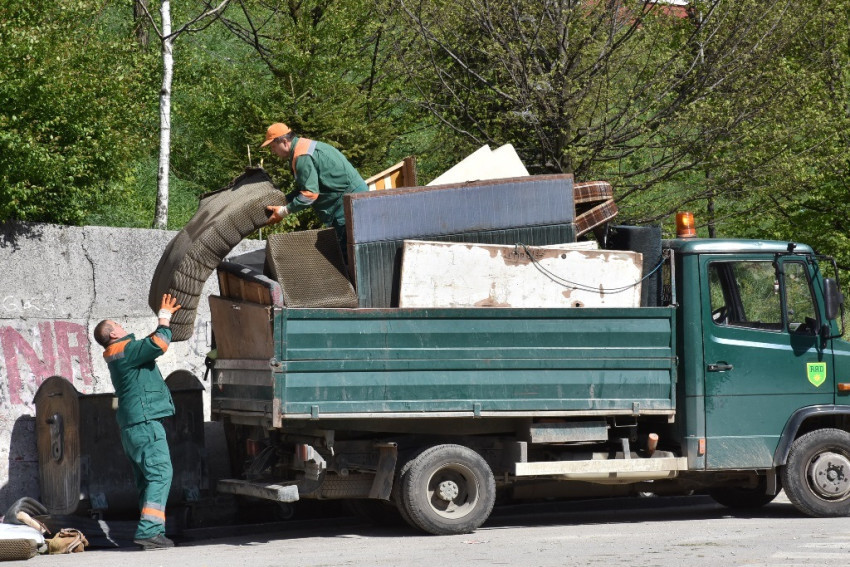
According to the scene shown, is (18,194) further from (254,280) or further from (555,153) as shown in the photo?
(555,153)

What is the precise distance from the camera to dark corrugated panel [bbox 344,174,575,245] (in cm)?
801

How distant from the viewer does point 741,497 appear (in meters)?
9.95

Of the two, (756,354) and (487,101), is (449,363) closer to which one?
(756,354)

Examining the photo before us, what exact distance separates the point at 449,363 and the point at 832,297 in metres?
3.15

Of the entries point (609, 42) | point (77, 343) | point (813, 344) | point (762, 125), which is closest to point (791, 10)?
Result: point (762, 125)

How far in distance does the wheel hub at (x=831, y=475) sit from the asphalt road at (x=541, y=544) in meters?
0.23

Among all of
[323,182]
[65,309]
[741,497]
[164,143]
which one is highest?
[164,143]

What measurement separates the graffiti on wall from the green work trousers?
2.44m

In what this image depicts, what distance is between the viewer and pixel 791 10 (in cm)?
1540

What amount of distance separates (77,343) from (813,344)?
22.1 feet

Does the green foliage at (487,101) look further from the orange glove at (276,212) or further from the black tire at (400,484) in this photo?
the black tire at (400,484)

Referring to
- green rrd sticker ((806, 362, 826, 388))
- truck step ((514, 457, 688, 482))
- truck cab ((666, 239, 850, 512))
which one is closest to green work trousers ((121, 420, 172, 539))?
truck step ((514, 457, 688, 482))

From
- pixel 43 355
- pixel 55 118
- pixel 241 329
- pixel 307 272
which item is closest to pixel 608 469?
pixel 307 272

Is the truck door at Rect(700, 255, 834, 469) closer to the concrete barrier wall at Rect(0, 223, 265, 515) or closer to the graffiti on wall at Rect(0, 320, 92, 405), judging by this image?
the concrete barrier wall at Rect(0, 223, 265, 515)
